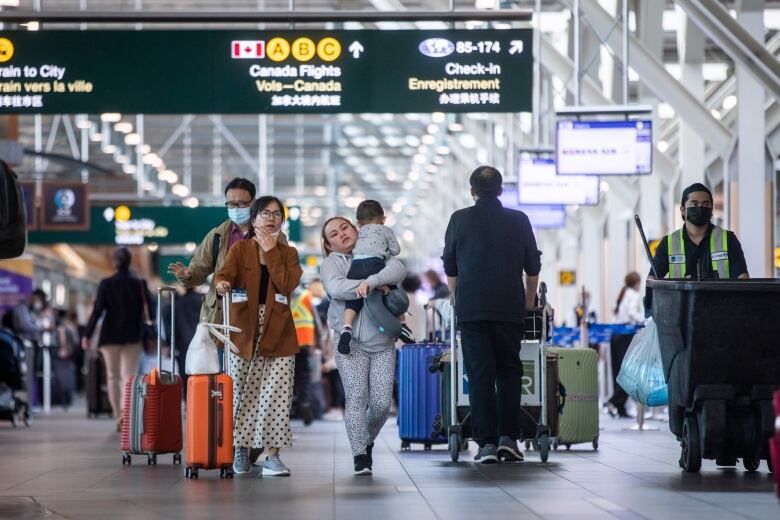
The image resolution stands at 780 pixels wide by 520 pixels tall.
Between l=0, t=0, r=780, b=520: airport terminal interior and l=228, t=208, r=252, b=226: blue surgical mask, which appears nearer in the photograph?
l=0, t=0, r=780, b=520: airport terminal interior

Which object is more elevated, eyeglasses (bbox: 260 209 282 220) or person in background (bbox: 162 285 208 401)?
eyeglasses (bbox: 260 209 282 220)

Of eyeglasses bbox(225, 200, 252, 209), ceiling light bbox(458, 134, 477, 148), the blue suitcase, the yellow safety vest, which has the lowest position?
the blue suitcase

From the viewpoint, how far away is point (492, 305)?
995cm

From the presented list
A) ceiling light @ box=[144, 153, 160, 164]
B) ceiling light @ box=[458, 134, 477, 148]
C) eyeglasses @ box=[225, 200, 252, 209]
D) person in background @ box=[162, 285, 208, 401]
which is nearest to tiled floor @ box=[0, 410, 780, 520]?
eyeglasses @ box=[225, 200, 252, 209]

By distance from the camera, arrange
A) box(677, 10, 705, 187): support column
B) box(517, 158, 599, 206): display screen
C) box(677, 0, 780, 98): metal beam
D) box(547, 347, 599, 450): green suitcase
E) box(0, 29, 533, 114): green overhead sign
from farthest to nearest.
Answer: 1. box(517, 158, 599, 206): display screen
2. box(677, 10, 705, 187): support column
3. box(677, 0, 780, 98): metal beam
4. box(0, 29, 533, 114): green overhead sign
5. box(547, 347, 599, 450): green suitcase

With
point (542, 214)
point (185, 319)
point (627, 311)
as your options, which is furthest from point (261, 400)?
point (542, 214)

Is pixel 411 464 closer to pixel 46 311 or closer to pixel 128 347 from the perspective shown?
pixel 128 347

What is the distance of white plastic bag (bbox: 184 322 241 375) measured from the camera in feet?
30.4

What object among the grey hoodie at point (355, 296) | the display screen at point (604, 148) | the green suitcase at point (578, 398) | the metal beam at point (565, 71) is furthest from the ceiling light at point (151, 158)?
the grey hoodie at point (355, 296)

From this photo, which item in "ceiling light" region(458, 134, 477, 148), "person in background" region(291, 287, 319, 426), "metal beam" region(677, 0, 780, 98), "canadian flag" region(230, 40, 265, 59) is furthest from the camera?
"ceiling light" region(458, 134, 477, 148)

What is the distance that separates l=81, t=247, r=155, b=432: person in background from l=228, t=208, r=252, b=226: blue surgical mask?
577 cm

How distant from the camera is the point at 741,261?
33.0ft

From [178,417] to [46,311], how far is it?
14195 mm

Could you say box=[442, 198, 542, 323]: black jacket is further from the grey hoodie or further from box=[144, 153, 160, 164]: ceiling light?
box=[144, 153, 160, 164]: ceiling light
